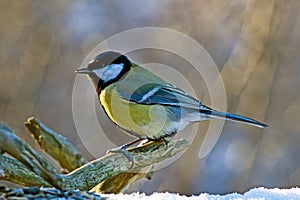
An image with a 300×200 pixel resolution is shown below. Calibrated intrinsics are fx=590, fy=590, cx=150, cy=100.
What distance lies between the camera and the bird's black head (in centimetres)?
Answer: 165

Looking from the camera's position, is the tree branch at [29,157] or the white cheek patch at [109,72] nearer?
the tree branch at [29,157]

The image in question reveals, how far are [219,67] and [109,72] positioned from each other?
1919mm

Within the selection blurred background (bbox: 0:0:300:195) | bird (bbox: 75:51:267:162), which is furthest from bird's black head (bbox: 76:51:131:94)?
blurred background (bbox: 0:0:300:195)

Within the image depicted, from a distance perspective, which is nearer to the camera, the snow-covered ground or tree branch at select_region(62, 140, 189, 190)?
the snow-covered ground

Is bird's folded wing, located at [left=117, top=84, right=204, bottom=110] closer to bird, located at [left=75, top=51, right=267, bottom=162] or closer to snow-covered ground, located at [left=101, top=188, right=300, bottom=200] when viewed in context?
bird, located at [left=75, top=51, right=267, bottom=162]

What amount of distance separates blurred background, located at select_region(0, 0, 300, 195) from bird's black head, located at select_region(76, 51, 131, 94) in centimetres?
170

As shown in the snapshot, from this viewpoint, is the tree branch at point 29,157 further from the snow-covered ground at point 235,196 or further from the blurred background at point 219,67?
the blurred background at point 219,67

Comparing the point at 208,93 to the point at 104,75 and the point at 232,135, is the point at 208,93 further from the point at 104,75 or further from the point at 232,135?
the point at 104,75

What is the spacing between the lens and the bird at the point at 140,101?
1656mm

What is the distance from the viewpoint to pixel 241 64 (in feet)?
11.5

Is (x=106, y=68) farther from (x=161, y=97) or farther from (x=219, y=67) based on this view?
(x=219, y=67)

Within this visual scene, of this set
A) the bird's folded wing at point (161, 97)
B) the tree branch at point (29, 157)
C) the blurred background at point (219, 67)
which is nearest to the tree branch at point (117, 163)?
the tree branch at point (29, 157)

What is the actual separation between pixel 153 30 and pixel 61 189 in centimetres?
278

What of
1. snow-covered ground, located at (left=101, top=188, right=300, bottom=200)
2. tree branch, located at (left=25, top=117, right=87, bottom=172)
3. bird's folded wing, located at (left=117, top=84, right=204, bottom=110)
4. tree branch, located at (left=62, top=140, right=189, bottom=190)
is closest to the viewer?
snow-covered ground, located at (left=101, top=188, right=300, bottom=200)
